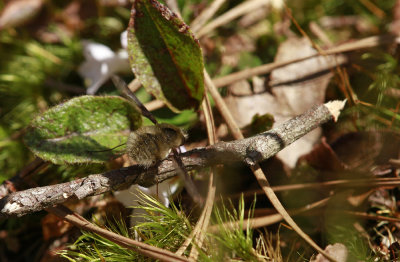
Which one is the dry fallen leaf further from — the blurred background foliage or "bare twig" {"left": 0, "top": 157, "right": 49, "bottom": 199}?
"bare twig" {"left": 0, "top": 157, "right": 49, "bottom": 199}

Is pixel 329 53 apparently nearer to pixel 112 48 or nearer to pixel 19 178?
pixel 112 48

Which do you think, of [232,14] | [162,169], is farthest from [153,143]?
[232,14]

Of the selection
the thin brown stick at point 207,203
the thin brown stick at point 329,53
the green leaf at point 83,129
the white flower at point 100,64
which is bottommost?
the thin brown stick at point 207,203

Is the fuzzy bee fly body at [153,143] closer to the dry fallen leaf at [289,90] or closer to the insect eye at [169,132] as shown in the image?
the insect eye at [169,132]

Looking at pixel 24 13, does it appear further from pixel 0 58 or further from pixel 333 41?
pixel 333 41

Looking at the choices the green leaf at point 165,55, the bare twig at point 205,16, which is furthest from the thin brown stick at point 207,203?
the bare twig at point 205,16

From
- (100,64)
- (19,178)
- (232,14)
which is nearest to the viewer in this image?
(19,178)

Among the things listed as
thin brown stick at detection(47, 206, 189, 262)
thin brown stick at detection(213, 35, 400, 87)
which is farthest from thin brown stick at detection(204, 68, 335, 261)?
thin brown stick at detection(47, 206, 189, 262)
